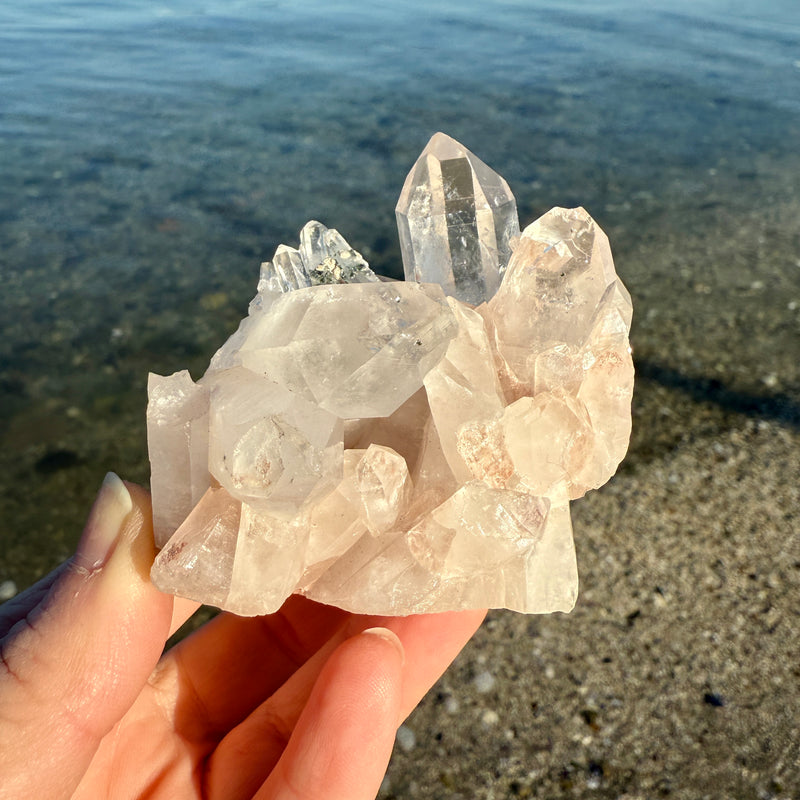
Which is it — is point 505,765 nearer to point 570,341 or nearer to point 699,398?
point 570,341

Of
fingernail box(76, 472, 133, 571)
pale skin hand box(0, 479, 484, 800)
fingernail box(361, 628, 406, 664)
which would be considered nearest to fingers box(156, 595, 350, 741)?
pale skin hand box(0, 479, 484, 800)

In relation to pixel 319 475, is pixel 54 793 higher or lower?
lower

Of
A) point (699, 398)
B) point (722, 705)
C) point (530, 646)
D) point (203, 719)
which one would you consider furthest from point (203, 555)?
point (699, 398)

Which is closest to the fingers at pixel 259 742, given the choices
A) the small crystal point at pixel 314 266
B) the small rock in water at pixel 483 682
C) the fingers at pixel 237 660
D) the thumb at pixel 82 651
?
the fingers at pixel 237 660

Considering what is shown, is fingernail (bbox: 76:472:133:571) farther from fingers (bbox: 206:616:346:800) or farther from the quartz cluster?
fingers (bbox: 206:616:346:800)

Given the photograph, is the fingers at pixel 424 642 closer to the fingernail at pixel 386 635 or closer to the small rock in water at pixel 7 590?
the fingernail at pixel 386 635

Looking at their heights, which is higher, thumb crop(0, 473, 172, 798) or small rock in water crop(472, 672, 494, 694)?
thumb crop(0, 473, 172, 798)
